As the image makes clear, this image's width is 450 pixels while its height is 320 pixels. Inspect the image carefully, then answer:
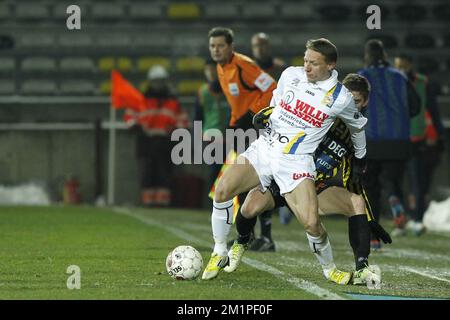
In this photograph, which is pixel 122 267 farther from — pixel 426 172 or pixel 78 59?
pixel 78 59

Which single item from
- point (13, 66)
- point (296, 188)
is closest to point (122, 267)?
point (296, 188)

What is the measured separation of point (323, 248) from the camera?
8273 millimetres

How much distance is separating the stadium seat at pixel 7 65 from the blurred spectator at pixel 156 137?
12.7 ft

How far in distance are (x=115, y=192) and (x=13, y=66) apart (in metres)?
3.94

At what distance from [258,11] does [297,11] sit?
81cm

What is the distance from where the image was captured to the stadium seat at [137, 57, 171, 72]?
22516 mm

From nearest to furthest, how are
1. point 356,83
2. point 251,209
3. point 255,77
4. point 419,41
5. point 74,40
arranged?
point 251,209 → point 356,83 → point 255,77 → point 419,41 → point 74,40

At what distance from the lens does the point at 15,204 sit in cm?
1891

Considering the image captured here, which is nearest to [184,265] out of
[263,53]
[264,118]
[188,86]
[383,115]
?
[264,118]

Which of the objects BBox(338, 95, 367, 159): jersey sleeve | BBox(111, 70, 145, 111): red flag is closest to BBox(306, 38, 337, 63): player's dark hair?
BBox(338, 95, 367, 159): jersey sleeve

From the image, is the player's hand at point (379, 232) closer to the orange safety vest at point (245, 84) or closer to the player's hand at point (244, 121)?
the orange safety vest at point (245, 84)

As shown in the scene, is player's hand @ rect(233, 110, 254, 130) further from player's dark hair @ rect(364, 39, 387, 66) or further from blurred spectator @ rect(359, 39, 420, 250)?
player's dark hair @ rect(364, 39, 387, 66)

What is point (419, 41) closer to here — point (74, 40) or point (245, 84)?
point (74, 40)

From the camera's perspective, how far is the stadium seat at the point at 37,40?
23.1 metres
